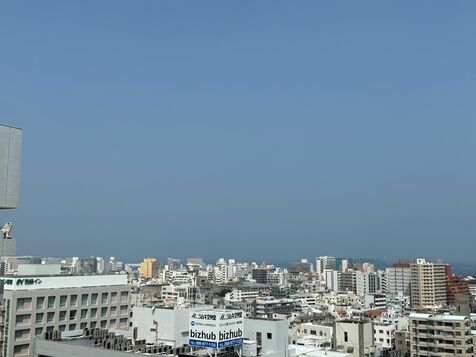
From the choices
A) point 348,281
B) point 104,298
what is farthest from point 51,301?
point 348,281

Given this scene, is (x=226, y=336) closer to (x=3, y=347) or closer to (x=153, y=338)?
(x=153, y=338)

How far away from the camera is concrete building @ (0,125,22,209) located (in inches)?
1991

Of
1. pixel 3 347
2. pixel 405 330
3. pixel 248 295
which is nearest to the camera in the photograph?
pixel 3 347

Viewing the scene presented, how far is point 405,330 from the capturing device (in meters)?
63.3

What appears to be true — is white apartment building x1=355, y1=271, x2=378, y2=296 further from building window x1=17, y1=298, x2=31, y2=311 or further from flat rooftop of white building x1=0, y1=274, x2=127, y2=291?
building window x1=17, y1=298, x2=31, y2=311

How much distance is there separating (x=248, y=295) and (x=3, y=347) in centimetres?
8421

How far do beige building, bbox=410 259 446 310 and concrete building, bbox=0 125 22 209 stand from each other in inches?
3824

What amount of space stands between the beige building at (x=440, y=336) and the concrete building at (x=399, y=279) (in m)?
92.4

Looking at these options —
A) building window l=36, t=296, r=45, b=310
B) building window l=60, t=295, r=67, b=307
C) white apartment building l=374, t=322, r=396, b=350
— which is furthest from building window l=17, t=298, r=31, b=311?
white apartment building l=374, t=322, r=396, b=350

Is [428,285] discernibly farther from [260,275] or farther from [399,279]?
[260,275]

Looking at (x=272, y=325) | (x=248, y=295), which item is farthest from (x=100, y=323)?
(x=248, y=295)

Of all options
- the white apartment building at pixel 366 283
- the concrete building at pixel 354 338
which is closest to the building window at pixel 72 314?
the concrete building at pixel 354 338

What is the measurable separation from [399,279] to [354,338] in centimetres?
10848

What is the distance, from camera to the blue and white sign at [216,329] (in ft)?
87.4
